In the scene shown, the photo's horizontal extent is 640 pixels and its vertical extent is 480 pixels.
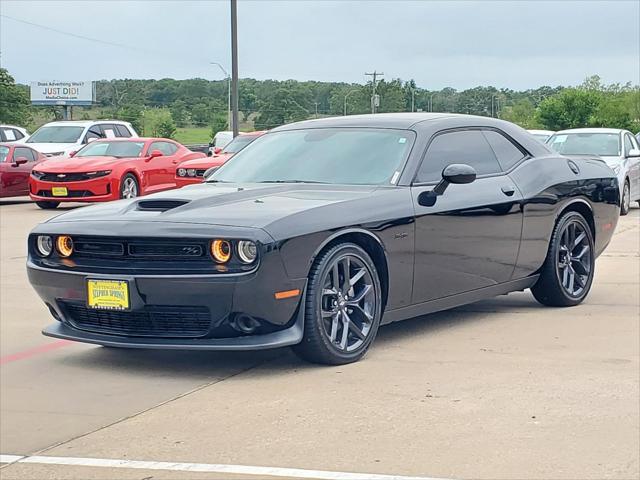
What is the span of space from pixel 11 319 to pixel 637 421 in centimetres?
484

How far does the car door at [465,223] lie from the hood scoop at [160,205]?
1.47 metres

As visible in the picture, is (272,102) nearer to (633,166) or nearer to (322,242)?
(633,166)

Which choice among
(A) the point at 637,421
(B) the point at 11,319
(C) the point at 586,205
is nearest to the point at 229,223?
(A) the point at 637,421

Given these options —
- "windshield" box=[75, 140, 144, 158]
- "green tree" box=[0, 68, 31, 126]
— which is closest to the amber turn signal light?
"windshield" box=[75, 140, 144, 158]

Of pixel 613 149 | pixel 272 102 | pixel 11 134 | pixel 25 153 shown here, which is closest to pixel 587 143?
pixel 613 149

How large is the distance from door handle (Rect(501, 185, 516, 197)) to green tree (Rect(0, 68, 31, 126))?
60.5 m

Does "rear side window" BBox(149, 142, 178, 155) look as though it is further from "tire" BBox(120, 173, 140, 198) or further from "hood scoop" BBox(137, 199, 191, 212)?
"hood scoop" BBox(137, 199, 191, 212)

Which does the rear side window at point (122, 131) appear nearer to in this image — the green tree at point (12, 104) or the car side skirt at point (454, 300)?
the car side skirt at point (454, 300)

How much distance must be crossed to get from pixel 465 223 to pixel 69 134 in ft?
68.2

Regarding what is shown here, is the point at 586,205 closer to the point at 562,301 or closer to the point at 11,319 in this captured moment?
the point at 562,301

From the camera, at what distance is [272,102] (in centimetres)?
2192

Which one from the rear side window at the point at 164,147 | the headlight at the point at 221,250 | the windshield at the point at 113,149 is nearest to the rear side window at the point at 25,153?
the windshield at the point at 113,149

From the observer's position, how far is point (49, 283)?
6.46m

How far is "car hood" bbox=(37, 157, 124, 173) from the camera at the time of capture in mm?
19672
